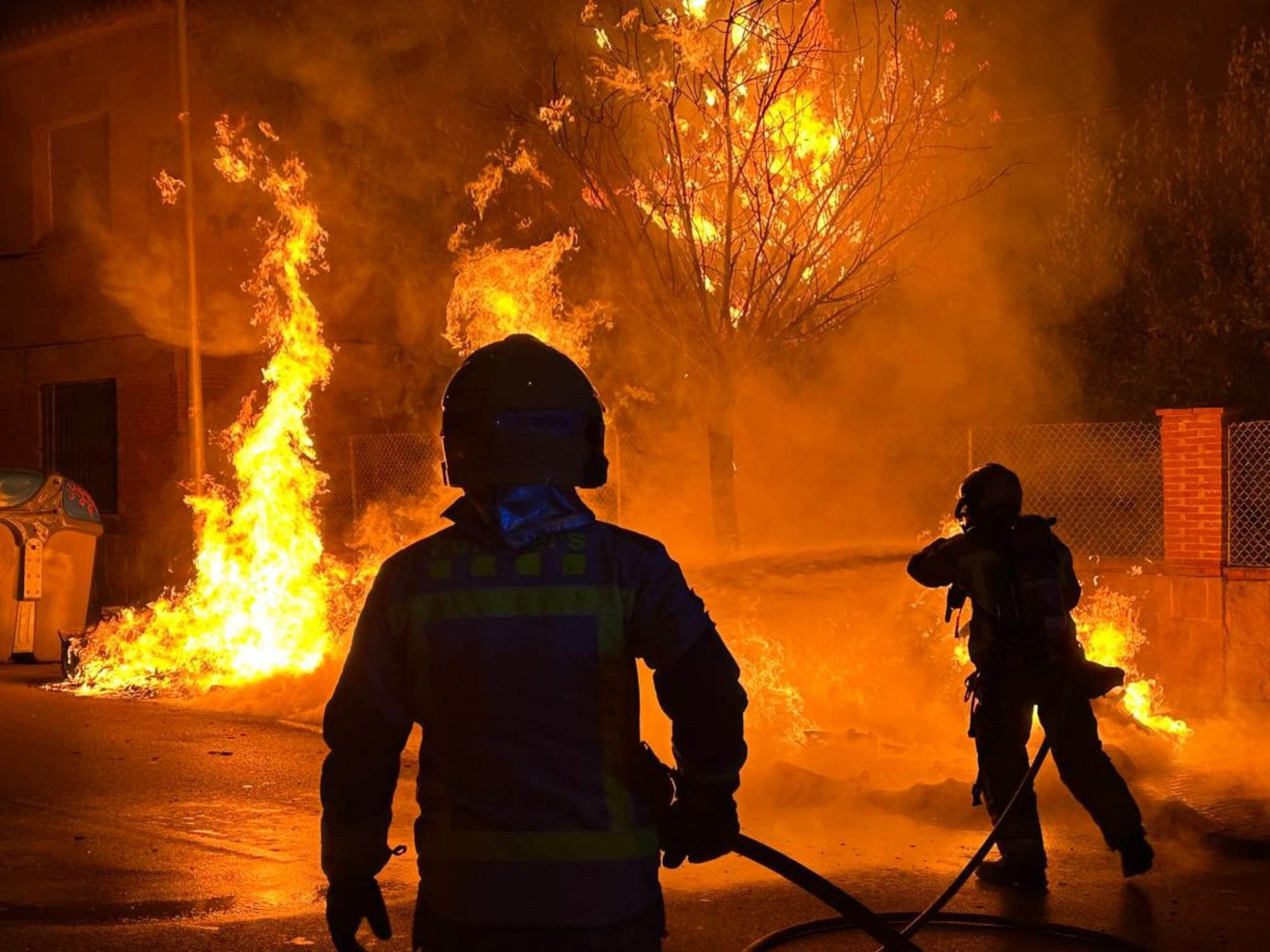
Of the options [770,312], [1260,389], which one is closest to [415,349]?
[770,312]

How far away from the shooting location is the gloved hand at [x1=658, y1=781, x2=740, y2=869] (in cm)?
275

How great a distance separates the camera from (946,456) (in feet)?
44.2

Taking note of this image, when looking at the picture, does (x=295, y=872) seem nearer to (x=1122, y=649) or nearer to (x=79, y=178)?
(x=1122, y=649)

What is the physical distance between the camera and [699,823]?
9.03 ft

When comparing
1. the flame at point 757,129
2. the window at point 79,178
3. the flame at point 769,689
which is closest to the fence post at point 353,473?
the window at point 79,178

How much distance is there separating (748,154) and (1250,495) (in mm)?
4631

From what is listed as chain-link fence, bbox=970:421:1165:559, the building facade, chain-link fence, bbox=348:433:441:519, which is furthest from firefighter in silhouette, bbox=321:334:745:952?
the building facade

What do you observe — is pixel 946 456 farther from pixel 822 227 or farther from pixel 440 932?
pixel 440 932

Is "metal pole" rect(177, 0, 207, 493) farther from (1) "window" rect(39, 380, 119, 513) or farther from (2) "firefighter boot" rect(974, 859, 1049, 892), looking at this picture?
(2) "firefighter boot" rect(974, 859, 1049, 892)

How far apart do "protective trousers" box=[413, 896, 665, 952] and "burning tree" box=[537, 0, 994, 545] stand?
9.45 m

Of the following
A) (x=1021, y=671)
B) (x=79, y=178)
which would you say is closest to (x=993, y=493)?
(x=1021, y=671)

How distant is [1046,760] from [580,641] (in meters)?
5.99

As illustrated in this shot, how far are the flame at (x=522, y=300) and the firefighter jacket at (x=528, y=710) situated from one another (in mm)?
10136

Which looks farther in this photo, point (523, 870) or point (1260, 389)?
point (1260, 389)
